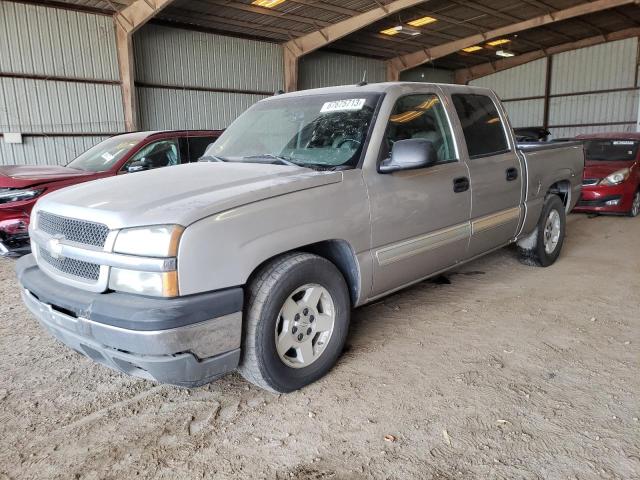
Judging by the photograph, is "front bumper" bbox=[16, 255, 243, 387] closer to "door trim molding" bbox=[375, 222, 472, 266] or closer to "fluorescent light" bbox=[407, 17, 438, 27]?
"door trim molding" bbox=[375, 222, 472, 266]

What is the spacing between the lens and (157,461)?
2273 millimetres

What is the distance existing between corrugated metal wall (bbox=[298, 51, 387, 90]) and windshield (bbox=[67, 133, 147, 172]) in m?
12.4

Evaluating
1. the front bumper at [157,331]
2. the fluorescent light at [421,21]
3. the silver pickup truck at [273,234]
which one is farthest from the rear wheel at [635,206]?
the fluorescent light at [421,21]

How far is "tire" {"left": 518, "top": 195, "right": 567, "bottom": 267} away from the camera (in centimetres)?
516

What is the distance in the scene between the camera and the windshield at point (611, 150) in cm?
897

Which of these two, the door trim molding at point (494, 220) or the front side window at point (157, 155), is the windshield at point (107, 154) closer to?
the front side window at point (157, 155)

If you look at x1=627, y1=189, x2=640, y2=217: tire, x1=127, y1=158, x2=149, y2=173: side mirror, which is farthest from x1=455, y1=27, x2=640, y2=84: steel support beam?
x1=127, y1=158, x2=149, y2=173: side mirror

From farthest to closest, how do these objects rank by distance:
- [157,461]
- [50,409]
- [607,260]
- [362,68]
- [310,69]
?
1. [362,68]
2. [310,69]
3. [607,260]
4. [50,409]
5. [157,461]

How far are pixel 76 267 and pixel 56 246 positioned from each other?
0.18 metres

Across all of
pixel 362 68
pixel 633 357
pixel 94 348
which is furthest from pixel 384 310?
pixel 362 68

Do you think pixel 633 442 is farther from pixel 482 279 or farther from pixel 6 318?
pixel 6 318

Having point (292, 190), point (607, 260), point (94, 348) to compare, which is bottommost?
point (607, 260)

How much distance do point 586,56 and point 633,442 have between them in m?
24.4

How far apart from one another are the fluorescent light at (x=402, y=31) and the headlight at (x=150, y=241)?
667 inches
